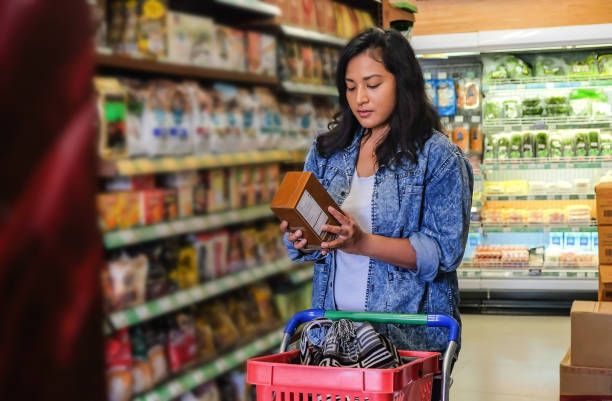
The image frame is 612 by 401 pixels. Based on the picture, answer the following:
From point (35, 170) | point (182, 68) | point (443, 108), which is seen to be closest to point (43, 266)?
point (35, 170)

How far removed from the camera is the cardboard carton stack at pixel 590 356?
2.45 metres

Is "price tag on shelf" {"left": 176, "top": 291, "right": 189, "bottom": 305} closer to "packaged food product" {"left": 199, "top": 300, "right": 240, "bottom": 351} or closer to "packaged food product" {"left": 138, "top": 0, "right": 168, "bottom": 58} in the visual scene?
"packaged food product" {"left": 199, "top": 300, "right": 240, "bottom": 351}

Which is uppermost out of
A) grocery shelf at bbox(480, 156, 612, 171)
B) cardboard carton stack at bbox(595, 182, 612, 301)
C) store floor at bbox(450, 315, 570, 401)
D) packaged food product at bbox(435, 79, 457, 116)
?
packaged food product at bbox(435, 79, 457, 116)

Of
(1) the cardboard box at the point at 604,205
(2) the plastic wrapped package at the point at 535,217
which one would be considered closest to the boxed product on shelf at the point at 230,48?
(1) the cardboard box at the point at 604,205

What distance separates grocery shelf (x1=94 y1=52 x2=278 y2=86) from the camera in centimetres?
237

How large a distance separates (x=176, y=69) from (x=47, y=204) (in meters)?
2.47

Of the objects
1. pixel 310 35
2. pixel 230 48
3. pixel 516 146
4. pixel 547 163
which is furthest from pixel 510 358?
pixel 230 48

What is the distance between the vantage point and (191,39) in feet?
9.23

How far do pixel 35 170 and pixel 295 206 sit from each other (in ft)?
4.22

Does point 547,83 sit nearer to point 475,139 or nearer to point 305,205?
point 475,139

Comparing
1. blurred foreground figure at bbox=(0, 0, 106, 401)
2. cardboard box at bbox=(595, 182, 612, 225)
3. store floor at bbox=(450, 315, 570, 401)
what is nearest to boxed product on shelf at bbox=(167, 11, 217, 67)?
cardboard box at bbox=(595, 182, 612, 225)

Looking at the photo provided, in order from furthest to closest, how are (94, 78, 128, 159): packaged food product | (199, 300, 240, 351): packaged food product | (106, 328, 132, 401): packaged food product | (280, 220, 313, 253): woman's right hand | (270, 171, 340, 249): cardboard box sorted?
(199, 300, 240, 351): packaged food product < (106, 328, 132, 401): packaged food product < (94, 78, 128, 159): packaged food product < (280, 220, 313, 253): woman's right hand < (270, 171, 340, 249): cardboard box

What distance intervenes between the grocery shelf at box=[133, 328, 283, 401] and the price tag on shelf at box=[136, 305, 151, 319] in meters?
0.35

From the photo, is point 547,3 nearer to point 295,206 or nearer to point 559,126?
point 559,126
